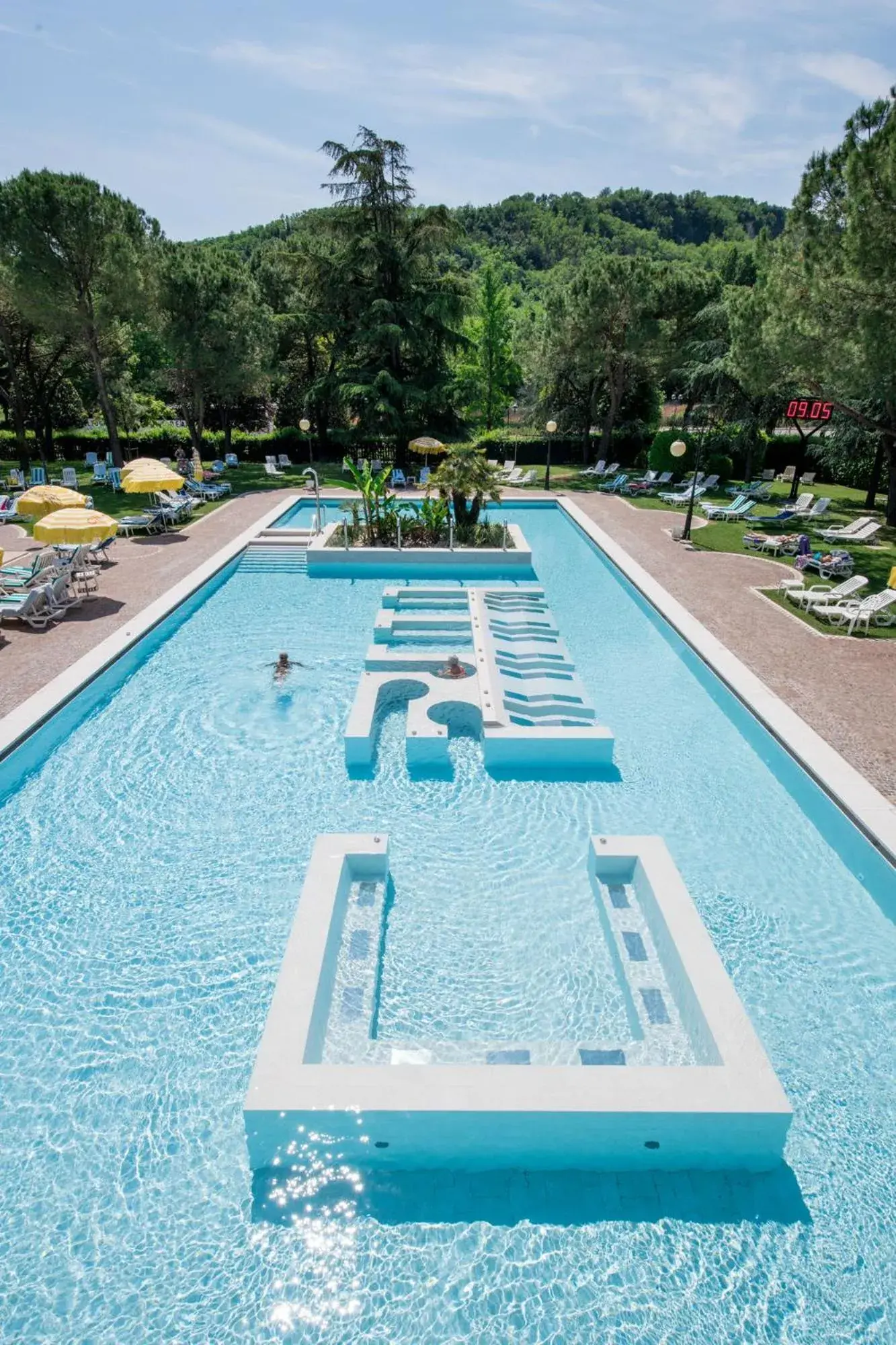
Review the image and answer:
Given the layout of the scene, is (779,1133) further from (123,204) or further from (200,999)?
(123,204)

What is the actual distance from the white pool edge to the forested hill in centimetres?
11427

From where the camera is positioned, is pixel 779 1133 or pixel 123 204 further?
pixel 123 204

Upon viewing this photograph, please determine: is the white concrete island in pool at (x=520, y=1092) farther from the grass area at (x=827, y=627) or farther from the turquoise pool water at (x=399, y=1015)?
the grass area at (x=827, y=627)

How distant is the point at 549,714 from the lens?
10.4 m

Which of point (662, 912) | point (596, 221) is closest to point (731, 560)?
point (662, 912)

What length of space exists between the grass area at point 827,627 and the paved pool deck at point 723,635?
7.3 inches

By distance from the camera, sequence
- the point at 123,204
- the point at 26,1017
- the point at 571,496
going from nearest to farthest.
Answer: the point at 26,1017 < the point at 123,204 < the point at 571,496

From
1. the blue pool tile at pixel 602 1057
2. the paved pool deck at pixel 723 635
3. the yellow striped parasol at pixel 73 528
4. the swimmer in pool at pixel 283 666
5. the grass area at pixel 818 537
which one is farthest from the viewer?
the grass area at pixel 818 537

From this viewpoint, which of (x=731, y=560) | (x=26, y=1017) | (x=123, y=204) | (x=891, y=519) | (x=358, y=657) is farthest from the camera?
(x=123, y=204)

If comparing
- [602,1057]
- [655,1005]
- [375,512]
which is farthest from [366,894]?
[375,512]


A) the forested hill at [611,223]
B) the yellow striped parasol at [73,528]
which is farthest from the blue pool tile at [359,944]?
the forested hill at [611,223]

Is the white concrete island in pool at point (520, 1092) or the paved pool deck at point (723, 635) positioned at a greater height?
the paved pool deck at point (723, 635)

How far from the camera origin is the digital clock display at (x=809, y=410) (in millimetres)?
22984

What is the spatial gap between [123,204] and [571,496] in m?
17.5
